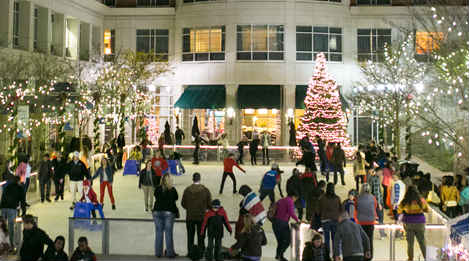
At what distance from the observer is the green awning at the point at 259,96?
3909 cm

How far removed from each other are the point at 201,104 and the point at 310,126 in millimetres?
9734

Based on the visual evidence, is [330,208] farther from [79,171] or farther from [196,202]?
[79,171]

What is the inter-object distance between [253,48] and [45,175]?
80.5ft

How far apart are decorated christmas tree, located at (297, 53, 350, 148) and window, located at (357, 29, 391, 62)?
9.32 m

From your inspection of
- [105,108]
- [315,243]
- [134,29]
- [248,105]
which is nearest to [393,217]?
[315,243]

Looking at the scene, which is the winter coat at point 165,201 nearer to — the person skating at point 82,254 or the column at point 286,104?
the person skating at point 82,254

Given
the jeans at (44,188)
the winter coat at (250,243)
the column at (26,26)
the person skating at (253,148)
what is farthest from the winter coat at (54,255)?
the column at (26,26)

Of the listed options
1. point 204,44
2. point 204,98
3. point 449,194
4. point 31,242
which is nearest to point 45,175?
point 31,242

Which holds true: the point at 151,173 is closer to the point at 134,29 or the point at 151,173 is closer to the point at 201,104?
the point at 201,104

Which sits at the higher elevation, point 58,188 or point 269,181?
point 269,181

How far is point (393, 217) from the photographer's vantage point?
15.6 m

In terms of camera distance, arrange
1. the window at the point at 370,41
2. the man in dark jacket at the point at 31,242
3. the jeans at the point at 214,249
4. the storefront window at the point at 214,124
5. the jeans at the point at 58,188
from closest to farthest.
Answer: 1. the man in dark jacket at the point at 31,242
2. the jeans at the point at 214,249
3. the jeans at the point at 58,188
4. the window at the point at 370,41
5. the storefront window at the point at 214,124

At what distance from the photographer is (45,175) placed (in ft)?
57.8

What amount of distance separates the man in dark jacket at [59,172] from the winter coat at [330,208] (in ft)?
30.4
